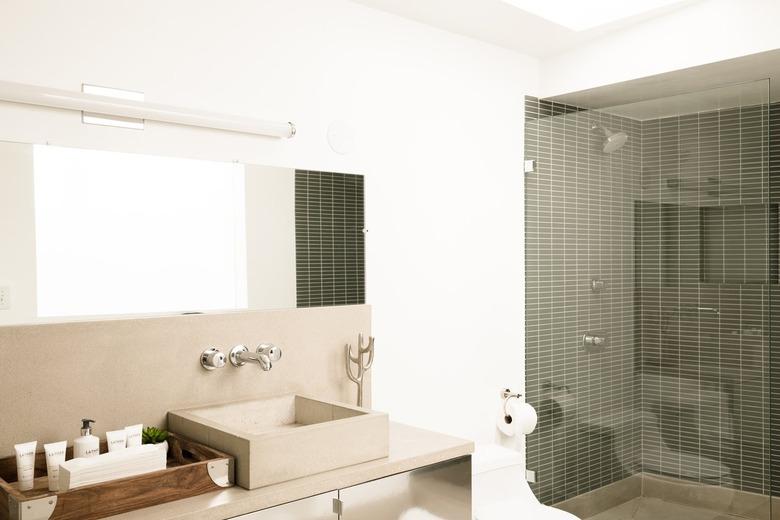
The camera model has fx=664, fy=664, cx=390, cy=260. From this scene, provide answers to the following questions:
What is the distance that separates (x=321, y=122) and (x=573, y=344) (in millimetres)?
1706

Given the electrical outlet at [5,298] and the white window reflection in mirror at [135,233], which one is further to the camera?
the white window reflection in mirror at [135,233]

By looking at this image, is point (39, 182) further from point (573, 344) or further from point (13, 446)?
point (573, 344)

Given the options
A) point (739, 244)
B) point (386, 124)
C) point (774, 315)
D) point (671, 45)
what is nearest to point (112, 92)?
point (386, 124)

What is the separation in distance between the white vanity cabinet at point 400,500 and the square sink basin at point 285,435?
8 centimetres

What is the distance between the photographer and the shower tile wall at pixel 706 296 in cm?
278

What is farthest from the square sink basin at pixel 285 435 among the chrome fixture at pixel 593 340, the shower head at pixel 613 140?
the shower head at pixel 613 140

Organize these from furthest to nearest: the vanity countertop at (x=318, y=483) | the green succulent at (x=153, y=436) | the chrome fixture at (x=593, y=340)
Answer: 1. the chrome fixture at (x=593, y=340)
2. the green succulent at (x=153, y=436)
3. the vanity countertop at (x=318, y=483)

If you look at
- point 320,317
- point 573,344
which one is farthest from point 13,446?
point 573,344

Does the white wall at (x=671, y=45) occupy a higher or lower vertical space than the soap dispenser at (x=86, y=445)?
higher

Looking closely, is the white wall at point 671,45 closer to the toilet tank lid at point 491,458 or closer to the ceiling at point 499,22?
the ceiling at point 499,22

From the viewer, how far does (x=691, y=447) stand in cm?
295

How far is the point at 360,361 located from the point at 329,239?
502 millimetres

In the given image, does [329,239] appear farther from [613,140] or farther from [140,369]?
[613,140]

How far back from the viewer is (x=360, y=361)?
2645 mm
